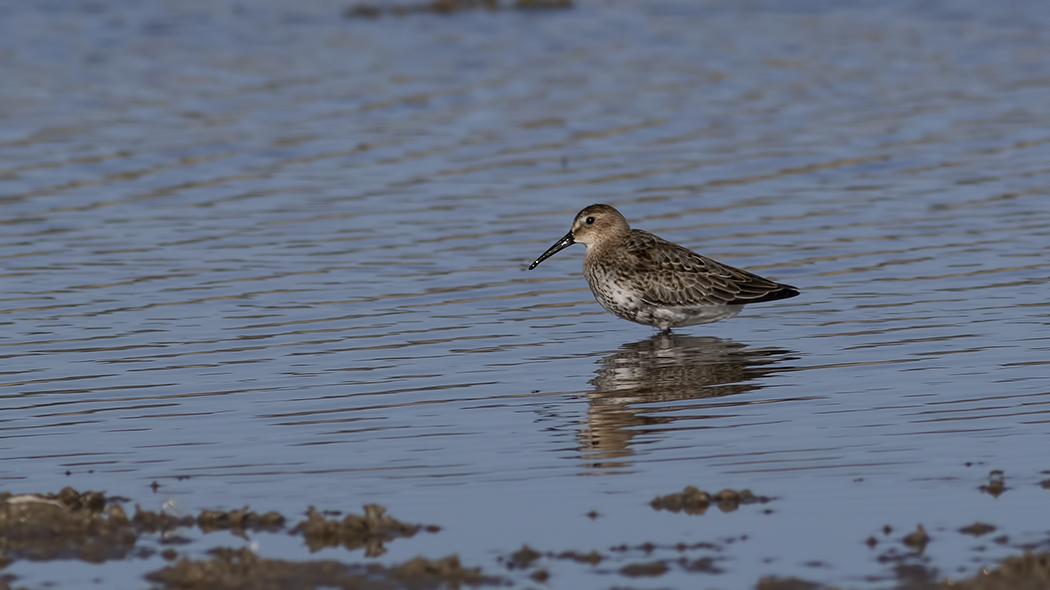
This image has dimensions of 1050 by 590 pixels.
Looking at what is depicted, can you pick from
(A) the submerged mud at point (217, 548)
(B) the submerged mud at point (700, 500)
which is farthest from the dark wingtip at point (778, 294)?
(A) the submerged mud at point (217, 548)

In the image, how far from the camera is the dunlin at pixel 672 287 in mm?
13203

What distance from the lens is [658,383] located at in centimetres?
1152

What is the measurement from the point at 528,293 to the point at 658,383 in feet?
10.2

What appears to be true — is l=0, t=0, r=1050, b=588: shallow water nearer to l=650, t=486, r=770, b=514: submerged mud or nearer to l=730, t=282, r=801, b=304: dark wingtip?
l=650, t=486, r=770, b=514: submerged mud

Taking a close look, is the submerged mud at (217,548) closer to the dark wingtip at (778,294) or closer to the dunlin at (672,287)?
the dunlin at (672,287)

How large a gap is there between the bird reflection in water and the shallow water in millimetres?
48

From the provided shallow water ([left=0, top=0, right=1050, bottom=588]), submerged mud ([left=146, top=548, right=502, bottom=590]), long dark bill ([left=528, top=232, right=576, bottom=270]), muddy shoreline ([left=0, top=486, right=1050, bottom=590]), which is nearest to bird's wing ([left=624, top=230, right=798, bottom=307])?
shallow water ([left=0, top=0, right=1050, bottom=588])

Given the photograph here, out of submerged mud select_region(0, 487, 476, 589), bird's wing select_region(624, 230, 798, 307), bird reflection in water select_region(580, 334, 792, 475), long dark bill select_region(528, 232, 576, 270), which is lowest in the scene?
bird reflection in water select_region(580, 334, 792, 475)

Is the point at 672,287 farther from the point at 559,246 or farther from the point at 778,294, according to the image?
the point at 559,246

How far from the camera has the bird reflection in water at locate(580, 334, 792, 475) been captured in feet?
31.8

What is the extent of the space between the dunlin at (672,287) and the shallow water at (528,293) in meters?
0.28

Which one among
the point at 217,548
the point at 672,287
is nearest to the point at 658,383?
the point at 672,287

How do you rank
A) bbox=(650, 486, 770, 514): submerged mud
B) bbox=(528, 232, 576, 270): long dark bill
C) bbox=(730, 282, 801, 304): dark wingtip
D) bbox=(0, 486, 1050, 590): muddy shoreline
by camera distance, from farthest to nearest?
bbox=(528, 232, 576, 270): long dark bill < bbox=(730, 282, 801, 304): dark wingtip < bbox=(650, 486, 770, 514): submerged mud < bbox=(0, 486, 1050, 590): muddy shoreline

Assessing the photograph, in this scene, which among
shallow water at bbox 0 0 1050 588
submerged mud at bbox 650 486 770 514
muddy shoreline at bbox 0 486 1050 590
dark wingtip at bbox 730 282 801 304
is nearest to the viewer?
muddy shoreline at bbox 0 486 1050 590
